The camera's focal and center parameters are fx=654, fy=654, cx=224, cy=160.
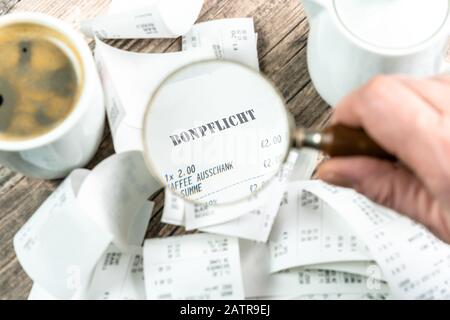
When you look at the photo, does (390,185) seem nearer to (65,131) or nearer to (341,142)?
(341,142)

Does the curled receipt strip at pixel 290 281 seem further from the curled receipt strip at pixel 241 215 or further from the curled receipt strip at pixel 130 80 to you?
the curled receipt strip at pixel 130 80

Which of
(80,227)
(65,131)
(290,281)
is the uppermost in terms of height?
(65,131)

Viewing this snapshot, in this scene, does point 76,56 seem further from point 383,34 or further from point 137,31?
point 383,34

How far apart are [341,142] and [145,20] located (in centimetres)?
29

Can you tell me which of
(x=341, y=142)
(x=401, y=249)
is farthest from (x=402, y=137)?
(x=401, y=249)

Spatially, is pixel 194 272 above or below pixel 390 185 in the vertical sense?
below

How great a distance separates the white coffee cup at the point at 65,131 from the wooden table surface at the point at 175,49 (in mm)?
58

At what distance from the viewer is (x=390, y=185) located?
0.51 m

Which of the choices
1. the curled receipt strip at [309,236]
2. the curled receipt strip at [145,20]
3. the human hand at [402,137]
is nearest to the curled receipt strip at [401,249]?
the curled receipt strip at [309,236]

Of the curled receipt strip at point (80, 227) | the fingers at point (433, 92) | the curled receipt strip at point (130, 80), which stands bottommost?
the curled receipt strip at point (80, 227)

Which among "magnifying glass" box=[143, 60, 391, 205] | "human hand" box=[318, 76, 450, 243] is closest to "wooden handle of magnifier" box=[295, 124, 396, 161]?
"human hand" box=[318, 76, 450, 243]

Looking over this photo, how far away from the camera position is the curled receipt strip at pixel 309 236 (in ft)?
2.08

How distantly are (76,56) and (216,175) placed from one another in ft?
0.59
